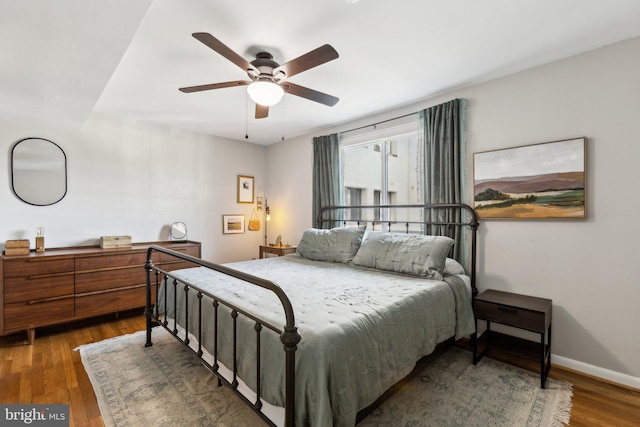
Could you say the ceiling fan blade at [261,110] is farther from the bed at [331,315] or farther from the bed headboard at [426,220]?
the bed headboard at [426,220]

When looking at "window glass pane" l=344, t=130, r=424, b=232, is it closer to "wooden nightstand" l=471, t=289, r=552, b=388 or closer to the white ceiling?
the white ceiling

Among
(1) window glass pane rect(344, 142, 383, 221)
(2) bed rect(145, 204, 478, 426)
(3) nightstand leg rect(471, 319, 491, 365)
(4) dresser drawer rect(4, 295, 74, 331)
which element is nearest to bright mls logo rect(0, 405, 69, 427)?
(2) bed rect(145, 204, 478, 426)

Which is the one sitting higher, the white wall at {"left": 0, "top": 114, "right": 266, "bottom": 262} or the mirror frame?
the white wall at {"left": 0, "top": 114, "right": 266, "bottom": 262}

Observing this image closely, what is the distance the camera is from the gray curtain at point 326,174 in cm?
402

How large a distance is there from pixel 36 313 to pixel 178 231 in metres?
1.67

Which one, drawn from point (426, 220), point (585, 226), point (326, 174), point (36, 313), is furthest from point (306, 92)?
point (36, 313)

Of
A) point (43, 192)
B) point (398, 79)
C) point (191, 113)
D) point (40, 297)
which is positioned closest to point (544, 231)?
point (398, 79)

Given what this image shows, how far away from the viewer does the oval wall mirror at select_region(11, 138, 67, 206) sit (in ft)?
10.2

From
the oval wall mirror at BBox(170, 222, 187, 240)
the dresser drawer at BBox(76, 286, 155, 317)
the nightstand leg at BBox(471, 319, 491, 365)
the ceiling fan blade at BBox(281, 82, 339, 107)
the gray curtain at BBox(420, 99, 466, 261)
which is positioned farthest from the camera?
the oval wall mirror at BBox(170, 222, 187, 240)

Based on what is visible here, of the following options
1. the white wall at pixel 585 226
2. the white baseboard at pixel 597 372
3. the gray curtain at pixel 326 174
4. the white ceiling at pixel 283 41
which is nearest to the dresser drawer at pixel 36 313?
the white ceiling at pixel 283 41

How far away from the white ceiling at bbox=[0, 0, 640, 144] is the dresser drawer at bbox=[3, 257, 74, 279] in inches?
56.1

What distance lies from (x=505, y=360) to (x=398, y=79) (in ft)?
8.44

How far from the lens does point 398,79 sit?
8.77 feet

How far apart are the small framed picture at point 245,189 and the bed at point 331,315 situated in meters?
1.93
